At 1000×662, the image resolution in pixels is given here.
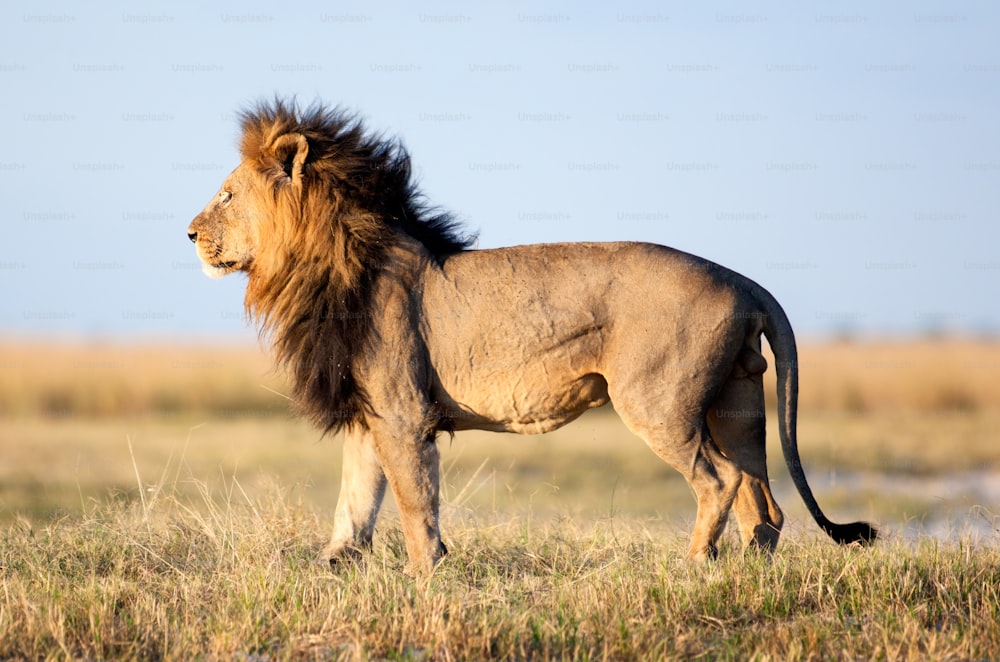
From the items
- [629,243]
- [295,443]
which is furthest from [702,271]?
[295,443]

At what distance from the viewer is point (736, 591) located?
4.45 meters

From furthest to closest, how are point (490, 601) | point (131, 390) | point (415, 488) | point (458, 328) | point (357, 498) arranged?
point (131, 390), point (357, 498), point (458, 328), point (415, 488), point (490, 601)

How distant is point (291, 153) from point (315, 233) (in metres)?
0.38

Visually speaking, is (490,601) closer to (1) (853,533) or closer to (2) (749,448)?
(2) (749,448)

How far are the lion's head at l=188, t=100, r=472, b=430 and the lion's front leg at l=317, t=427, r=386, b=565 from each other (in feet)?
1.43

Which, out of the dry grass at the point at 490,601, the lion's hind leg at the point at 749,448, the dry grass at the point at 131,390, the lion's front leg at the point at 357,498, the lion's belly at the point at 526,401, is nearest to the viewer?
the dry grass at the point at 490,601

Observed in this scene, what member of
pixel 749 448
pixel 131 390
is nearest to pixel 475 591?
pixel 749 448

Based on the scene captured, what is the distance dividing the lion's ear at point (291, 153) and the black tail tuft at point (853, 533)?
2.77 m

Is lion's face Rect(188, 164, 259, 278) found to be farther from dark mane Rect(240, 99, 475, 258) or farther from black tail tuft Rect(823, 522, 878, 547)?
A: black tail tuft Rect(823, 522, 878, 547)

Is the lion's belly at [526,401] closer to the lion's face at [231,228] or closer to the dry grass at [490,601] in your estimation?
the dry grass at [490,601]

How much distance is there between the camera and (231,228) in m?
5.36

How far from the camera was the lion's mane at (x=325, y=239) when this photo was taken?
505cm

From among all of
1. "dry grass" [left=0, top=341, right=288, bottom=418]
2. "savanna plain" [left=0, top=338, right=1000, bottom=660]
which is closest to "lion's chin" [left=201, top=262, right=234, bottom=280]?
"savanna plain" [left=0, top=338, right=1000, bottom=660]

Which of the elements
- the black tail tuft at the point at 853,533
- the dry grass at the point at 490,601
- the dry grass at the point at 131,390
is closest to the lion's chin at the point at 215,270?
the dry grass at the point at 490,601
